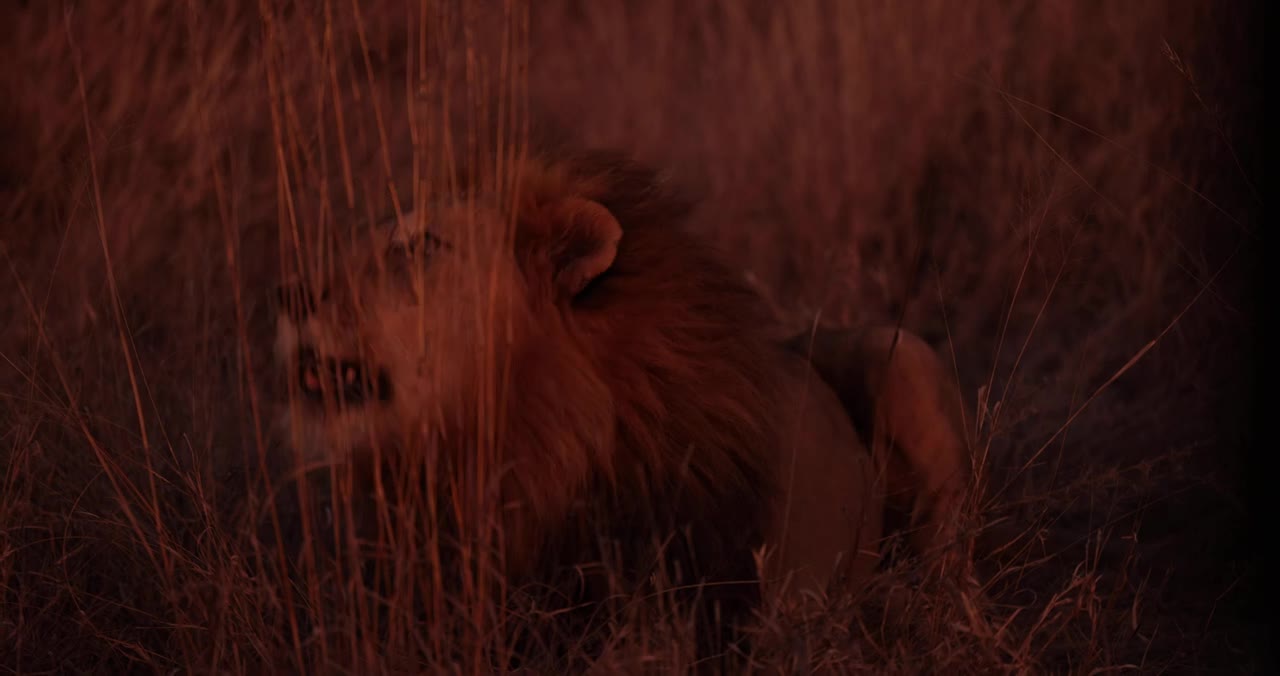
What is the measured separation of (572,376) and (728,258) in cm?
56

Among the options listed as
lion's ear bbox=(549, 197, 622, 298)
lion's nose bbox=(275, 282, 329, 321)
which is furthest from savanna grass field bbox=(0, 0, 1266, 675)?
lion's ear bbox=(549, 197, 622, 298)

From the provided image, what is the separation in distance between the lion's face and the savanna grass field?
0.34 ft

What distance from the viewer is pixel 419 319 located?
2154 millimetres

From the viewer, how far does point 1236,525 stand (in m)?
3.57

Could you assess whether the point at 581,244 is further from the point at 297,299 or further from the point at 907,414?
the point at 907,414

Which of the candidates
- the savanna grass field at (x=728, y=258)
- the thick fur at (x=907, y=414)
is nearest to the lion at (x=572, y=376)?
the savanna grass field at (x=728, y=258)

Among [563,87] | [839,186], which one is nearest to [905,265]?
[839,186]

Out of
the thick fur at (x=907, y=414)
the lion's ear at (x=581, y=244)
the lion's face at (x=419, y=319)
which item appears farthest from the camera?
the thick fur at (x=907, y=414)

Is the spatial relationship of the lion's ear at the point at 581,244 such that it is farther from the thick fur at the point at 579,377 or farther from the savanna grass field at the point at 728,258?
the savanna grass field at the point at 728,258

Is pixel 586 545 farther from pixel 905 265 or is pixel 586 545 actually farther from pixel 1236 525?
pixel 905 265

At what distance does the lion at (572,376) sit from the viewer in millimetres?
2262

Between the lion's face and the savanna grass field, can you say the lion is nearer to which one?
the lion's face

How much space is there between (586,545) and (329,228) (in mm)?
710

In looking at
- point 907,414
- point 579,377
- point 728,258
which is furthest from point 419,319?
point 907,414
